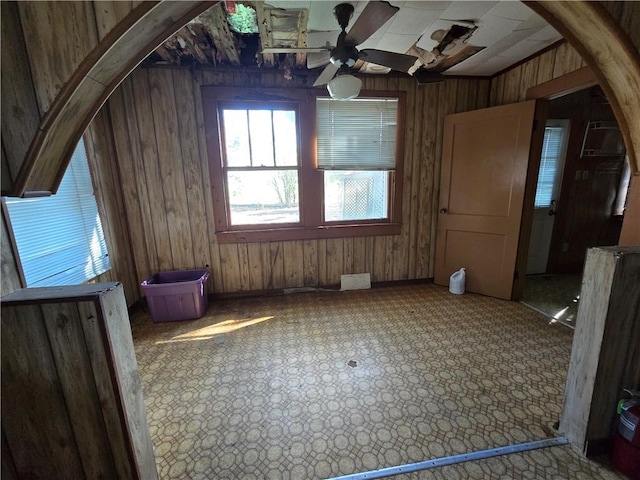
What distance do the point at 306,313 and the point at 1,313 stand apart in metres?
2.23

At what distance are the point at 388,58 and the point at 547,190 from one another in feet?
A: 10.1

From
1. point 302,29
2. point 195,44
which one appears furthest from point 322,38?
point 195,44

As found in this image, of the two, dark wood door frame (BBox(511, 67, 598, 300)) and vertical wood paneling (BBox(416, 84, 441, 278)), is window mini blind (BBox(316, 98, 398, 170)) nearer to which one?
vertical wood paneling (BBox(416, 84, 441, 278))

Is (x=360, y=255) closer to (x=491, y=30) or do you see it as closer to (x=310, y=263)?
(x=310, y=263)

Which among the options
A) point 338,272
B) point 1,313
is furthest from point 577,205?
point 1,313

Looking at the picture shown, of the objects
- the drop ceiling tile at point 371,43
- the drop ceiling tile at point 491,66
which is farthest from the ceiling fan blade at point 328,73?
the drop ceiling tile at point 491,66

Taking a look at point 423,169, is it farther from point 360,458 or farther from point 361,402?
point 360,458

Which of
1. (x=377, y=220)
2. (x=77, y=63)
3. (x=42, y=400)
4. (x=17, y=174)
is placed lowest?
(x=42, y=400)

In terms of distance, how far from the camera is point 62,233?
191 cm

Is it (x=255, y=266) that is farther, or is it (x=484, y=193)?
(x=255, y=266)

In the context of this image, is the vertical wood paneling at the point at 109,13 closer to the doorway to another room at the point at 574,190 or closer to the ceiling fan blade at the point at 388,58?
the ceiling fan blade at the point at 388,58

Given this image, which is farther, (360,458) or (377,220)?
(377,220)

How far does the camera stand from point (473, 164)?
3.05 m

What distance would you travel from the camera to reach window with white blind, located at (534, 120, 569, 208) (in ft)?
11.4
